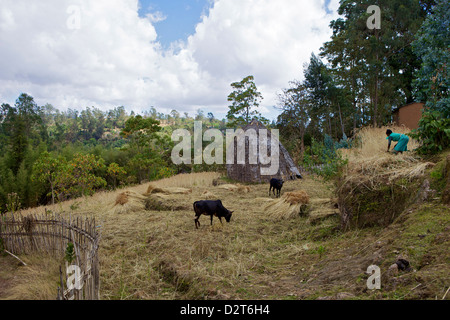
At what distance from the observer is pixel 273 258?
13.5ft

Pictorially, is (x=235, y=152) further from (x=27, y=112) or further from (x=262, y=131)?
(x=27, y=112)

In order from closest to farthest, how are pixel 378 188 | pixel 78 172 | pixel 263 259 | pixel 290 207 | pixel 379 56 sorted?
pixel 263 259 → pixel 378 188 → pixel 290 207 → pixel 78 172 → pixel 379 56

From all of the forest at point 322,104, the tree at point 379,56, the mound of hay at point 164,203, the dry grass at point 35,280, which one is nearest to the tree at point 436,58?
the mound of hay at point 164,203

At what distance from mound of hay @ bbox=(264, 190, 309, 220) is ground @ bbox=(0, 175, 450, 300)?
0.59ft

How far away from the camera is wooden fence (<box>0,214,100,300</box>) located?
283cm

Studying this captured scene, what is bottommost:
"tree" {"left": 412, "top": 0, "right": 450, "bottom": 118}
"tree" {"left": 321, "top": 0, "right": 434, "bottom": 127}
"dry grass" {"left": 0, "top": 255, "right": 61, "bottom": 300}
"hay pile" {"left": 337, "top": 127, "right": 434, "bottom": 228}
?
"dry grass" {"left": 0, "top": 255, "right": 61, "bottom": 300}

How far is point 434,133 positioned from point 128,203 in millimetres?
7163

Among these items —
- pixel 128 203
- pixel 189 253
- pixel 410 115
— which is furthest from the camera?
pixel 410 115

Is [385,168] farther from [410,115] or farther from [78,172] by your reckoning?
[410,115]

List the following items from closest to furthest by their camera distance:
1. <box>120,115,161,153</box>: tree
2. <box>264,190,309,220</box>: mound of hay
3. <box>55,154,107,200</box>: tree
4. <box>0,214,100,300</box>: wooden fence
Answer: <box>0,214,100,300</box>: wooden fence < <box>264,190,309,220</box>: mound of hay < <box>55,154,107,200</box>: tree < <box>120,115,161,153</box>: tree

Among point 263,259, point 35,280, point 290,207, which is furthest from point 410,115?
point 35,280

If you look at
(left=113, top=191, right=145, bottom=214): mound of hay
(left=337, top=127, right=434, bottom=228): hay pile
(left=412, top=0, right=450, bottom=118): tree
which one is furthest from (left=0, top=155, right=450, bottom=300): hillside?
(left=412, top=0, right=450, bottom=118): tree

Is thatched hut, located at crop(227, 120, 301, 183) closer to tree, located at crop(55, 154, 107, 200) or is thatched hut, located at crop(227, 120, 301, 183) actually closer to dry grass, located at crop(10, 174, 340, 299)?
dry grass, located at crop(10, 174, 340, 299)

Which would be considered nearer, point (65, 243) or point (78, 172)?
point (65, 243)
